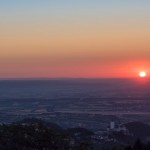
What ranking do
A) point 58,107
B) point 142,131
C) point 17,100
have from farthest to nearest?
point 17,100
point 58,107
point 142,131

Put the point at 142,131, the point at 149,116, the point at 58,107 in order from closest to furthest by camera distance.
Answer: the point at 142,131 < the point at 149,116 < the point at 58,107

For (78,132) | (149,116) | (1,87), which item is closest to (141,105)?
(149,116)

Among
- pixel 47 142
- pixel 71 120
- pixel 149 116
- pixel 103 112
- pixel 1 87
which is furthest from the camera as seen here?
pixel 1 87

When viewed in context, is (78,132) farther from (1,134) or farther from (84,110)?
(84,110)

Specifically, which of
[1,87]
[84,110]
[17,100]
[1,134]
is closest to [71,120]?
[84,110]

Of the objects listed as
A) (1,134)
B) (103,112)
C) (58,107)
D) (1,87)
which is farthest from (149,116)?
(1,87)

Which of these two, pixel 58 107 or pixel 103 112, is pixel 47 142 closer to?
pixel 103 112

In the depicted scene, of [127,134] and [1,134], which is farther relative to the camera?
[127,134]

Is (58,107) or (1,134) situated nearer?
(1,134)

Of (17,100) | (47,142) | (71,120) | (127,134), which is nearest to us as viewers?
(47,142)
